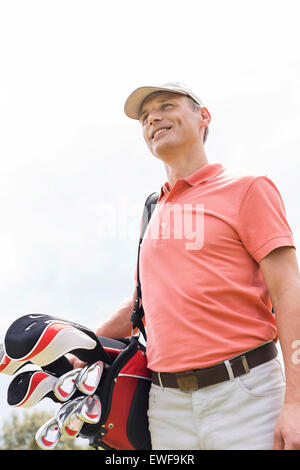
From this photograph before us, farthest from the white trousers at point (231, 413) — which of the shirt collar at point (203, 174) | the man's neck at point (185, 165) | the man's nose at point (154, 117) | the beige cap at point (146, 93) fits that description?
the beige cap at point (146, 93)

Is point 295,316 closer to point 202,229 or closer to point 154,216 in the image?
point 202,229

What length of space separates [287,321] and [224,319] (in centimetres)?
38

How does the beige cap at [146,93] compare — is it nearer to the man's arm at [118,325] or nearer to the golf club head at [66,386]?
the man's arm at [118,325]

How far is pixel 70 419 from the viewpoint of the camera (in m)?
2.74

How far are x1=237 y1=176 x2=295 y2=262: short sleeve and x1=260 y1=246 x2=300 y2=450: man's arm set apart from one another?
Answer: 6 centimetres

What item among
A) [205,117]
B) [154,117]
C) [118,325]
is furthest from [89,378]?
[205,117]

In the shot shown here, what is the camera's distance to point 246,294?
2770mm

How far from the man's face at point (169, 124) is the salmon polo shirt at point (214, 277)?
23.7 inches

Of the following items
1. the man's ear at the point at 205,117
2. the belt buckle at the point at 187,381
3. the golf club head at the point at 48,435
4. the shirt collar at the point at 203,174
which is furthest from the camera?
the man's ear at the point at 205,117

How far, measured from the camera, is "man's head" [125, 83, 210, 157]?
11.7 feet

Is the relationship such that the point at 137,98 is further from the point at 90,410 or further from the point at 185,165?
the point at 90,410

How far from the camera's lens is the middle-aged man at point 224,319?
8.36 ft
